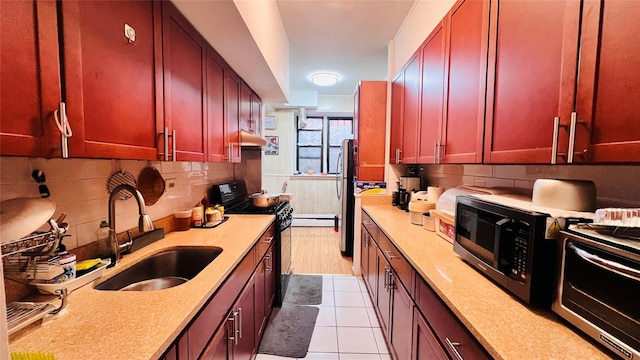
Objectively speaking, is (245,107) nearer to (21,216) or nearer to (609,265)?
(21,216)

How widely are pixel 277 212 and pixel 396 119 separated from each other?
62.4 inches

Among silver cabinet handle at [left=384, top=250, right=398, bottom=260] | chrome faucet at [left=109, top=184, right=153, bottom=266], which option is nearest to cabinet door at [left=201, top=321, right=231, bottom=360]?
chrome faucet at [left=109, top=184, right=153, bottom=266]

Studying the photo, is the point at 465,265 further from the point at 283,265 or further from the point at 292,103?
the point at 292,103

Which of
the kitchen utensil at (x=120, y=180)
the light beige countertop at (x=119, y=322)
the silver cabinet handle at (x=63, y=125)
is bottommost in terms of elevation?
the light beige countertop at (x=119, y=322)

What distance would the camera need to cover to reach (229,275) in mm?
1242

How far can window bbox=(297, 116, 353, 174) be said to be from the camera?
5758 millimetres

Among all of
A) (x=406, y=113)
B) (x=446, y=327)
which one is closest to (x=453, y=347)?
(x=446, y=327)

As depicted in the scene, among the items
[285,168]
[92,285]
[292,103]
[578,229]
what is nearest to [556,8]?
[578,229]

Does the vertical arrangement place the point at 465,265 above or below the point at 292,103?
below

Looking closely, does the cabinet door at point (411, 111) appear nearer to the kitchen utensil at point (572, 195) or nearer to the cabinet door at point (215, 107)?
the kitchen utensil at point (572, 195)

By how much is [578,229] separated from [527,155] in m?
0.37

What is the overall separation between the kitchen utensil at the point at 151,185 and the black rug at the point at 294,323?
1.31 m

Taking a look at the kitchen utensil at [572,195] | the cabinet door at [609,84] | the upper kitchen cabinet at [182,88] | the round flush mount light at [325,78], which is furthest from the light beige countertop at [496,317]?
the round flush mount light at [325,78]

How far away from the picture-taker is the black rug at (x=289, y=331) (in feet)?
6.18
